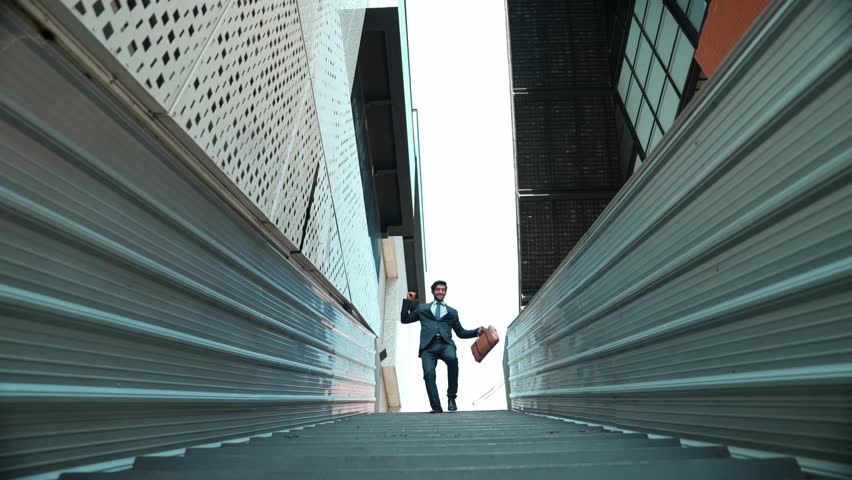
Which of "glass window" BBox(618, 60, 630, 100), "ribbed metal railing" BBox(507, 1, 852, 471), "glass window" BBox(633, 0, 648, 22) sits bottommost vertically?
"ribbed metal railing" BBox(507, 1, 852, 471)

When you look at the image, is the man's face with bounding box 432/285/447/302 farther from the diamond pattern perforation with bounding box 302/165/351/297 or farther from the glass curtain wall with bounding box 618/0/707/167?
the glass curtain wall with bounding box 618/0/707/167

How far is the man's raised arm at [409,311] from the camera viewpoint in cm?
686

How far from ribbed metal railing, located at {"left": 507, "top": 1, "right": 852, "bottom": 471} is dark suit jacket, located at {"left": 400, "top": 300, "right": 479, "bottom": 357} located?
399 centimetres

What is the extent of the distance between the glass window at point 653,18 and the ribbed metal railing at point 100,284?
27.2 ft

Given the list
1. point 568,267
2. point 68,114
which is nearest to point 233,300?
point 68,114

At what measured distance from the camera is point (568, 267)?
420cm

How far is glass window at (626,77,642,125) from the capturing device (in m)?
8.99

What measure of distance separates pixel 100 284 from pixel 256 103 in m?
1.78

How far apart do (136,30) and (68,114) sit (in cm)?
52

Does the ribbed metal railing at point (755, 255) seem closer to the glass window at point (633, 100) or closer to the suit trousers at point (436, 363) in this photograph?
the suit trousers at point (436, 363)

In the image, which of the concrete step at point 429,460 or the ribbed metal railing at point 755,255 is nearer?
the ribbed metal railing at point 755,255

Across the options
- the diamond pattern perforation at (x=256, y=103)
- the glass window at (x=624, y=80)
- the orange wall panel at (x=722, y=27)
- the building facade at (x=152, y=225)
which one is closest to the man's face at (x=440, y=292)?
the building facade at (x=152, y=225)

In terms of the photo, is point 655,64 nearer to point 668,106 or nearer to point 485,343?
point 668,106

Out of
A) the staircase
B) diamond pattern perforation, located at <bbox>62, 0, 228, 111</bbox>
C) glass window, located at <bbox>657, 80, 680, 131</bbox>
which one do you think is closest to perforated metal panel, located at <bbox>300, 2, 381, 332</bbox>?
diamond pattern perforation, located at <bbox>62, 0, 228, 111</bbox>
